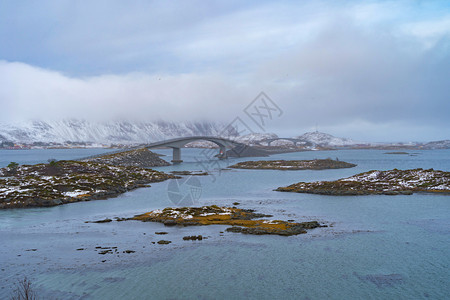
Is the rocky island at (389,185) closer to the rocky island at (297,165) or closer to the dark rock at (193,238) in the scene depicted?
the dark rock at (193,238)

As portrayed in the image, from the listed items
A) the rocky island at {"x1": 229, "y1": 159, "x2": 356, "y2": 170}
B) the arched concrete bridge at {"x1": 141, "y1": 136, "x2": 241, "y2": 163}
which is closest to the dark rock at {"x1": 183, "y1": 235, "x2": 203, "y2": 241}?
the rocky island at {"x1": 229, "y1": 159, "x2": 356, "y2": 170}

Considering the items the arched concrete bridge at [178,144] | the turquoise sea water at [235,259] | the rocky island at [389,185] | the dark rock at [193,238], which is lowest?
the turquoise sea water at [235,259]

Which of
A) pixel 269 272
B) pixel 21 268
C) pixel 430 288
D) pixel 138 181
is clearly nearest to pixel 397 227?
pixel 430 288

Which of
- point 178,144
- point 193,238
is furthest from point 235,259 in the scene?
point 178,144

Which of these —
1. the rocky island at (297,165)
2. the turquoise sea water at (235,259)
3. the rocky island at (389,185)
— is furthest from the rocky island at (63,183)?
the rocky island at (297,165)

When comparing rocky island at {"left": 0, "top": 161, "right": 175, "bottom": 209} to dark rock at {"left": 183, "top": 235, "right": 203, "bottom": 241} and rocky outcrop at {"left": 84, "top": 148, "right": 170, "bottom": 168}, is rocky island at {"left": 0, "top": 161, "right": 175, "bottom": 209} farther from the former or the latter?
dark rock at {"left": 183, "top": 235, "right": 203, "bottom": 241}

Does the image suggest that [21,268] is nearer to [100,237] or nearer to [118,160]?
[100,237]
